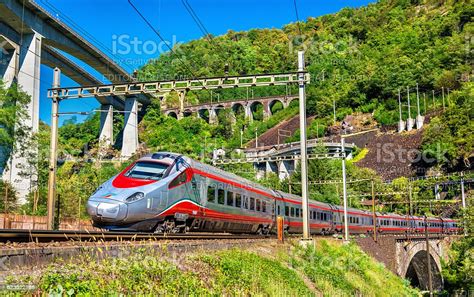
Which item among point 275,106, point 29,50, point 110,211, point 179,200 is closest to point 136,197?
point 110,211

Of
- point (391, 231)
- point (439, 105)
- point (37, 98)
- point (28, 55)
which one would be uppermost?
point (439, 105)

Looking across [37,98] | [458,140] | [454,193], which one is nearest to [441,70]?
[458,140]

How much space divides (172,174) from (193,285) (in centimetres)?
783

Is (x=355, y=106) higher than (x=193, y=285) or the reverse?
higher

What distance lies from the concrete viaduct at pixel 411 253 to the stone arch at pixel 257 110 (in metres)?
75.0

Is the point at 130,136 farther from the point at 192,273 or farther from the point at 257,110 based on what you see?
the point at 192,273

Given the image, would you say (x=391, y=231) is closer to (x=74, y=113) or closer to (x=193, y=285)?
(x=74, y=113)

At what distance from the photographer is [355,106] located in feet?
348

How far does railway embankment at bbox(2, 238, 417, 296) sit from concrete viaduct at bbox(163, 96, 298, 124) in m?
106

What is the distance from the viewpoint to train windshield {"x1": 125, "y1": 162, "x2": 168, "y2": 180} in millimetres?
16484

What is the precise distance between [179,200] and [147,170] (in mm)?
1455

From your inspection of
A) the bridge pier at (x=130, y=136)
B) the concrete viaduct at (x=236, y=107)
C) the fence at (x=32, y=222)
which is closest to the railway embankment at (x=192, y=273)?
the fence at (x=32, y=222)

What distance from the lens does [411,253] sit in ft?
151

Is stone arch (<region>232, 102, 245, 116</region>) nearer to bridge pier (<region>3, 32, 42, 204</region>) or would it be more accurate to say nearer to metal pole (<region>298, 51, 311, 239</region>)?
bridge pier (<region>3, 32, 42, 204</region>)
